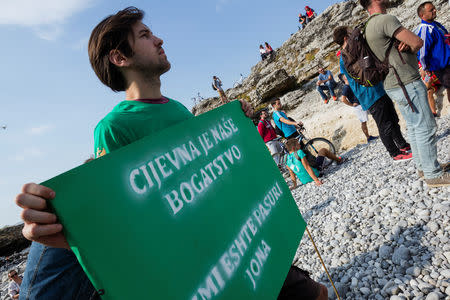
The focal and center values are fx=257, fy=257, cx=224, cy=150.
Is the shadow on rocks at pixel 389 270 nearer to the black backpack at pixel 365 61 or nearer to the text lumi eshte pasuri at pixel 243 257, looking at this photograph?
the text lumi eshte pasuri at pixel 243 257

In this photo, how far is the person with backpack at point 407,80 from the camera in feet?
8.91

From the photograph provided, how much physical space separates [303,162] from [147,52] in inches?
209

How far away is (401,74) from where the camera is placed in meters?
2.80

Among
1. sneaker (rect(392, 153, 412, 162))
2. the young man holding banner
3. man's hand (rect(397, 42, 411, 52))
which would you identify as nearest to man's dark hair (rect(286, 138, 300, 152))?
sneaker (rect(392, 153, 412, 162))

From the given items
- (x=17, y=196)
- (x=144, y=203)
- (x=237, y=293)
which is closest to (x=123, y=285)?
(x=144, y=203)

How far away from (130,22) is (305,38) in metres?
26.2

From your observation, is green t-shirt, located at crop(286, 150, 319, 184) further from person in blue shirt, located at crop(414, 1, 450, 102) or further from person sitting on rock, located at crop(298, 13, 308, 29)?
person sitting on rock, located at crop(298, 13, 308, 29)

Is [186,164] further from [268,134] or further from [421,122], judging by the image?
[268,134]

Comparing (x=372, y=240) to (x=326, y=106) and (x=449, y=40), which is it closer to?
(x=449, y=40)

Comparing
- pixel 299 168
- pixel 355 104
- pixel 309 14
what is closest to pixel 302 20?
pixel 309 14

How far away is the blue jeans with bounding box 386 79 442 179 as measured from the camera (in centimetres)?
272


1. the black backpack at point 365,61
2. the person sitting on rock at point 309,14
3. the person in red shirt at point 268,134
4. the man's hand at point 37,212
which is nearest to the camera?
the man's hand at point 37,212

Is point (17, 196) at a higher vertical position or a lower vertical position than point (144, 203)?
higher

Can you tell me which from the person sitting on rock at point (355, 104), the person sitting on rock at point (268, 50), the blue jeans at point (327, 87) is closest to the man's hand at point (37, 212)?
the person sitting on rock at point (355, 104)
